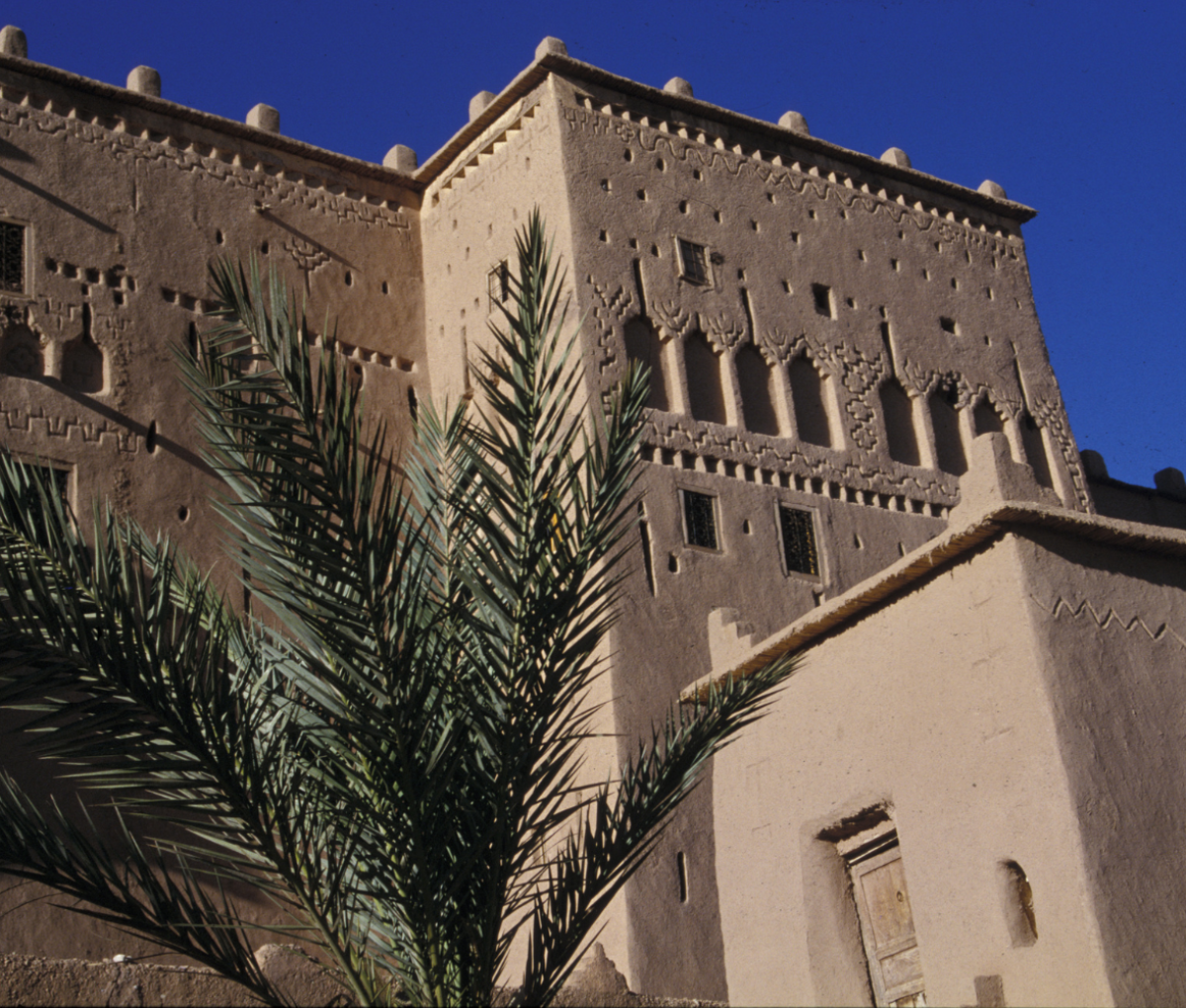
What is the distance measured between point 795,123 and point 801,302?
265 centimetres

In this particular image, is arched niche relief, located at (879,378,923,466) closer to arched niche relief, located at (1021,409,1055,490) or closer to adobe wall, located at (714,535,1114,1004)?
arched niche relief, located at (1021,409,1055,490)

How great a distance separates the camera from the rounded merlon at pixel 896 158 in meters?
19.6

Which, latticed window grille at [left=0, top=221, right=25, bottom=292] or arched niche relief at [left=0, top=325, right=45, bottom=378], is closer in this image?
arched niche relief at [left=0, top=325, right=45, bottom=378]

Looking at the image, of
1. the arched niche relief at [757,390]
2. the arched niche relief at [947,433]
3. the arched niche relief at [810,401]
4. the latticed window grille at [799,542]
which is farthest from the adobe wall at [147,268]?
the arched niche relief at [947,433]

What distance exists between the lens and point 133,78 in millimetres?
17109

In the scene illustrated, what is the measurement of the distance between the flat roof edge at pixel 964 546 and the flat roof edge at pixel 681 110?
9.15 meters

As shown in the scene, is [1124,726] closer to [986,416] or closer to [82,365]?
[986,416]

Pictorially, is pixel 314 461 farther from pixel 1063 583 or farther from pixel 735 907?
pixel 735 907

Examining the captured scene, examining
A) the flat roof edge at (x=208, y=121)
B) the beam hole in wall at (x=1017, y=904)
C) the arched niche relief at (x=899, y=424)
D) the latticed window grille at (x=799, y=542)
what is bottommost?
the beam hole in wall at (x=1017, y=904)

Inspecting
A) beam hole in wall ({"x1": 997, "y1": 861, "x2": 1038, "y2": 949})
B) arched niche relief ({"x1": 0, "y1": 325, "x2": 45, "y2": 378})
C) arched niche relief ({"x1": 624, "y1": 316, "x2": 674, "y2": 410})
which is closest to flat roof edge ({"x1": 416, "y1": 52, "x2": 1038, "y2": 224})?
arched niche relief ({"x1": 624, "y1": 316, "x2": 674, "y2": 410})

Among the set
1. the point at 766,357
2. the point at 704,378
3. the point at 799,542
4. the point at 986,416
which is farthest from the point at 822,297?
the point at 799,542

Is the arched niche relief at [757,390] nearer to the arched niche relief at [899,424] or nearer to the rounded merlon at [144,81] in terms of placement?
the arched niche relief at [899,424]

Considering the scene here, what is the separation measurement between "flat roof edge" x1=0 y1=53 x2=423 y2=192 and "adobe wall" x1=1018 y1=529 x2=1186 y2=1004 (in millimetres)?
11589

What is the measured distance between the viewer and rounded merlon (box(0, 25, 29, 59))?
16.4 meters
